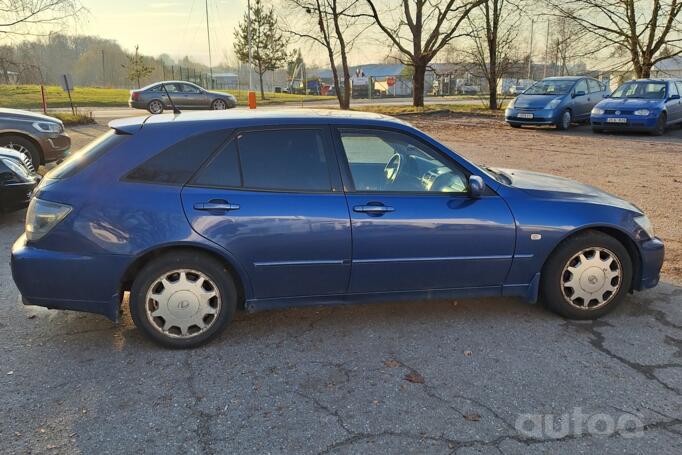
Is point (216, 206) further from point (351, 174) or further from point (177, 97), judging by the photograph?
point (177, 97)

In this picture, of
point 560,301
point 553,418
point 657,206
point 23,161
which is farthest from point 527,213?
point 23,161

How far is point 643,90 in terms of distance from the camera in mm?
16031

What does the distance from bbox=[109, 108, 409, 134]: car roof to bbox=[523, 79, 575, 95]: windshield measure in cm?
1552

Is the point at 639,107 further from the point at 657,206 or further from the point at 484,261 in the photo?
the point at 484,261

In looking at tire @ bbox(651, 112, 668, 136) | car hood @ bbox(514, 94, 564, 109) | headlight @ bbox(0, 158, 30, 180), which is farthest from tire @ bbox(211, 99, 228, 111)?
headlight @ bbox(0, 158, 30, 180)

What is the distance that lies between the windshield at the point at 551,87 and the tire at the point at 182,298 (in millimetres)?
16611

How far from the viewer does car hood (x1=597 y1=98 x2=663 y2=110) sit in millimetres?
15470

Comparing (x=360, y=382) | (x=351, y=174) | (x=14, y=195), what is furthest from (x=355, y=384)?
(x=14, y=195)

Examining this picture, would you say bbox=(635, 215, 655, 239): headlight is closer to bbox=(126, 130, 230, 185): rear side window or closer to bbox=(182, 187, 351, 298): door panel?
bbox=(182, 187, 351, 298): door panel

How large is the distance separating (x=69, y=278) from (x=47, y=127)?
6.99 metres

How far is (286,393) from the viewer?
2965 millimetres

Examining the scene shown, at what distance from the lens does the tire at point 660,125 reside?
1552 cm

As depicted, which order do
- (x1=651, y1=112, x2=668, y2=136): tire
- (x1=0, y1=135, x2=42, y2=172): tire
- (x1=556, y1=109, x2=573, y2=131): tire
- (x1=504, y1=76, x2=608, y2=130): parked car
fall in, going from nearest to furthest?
(x1=0, y1=135, x2=42, y2=172): tire → (x1=651, y1=112, x2=668, y2=136): tire → (x1=504, y1=76, x2=608, y2=130): parked car → (x1=556, y1=109, x2=573, y2=131): tire

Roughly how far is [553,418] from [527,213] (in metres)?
1.45
